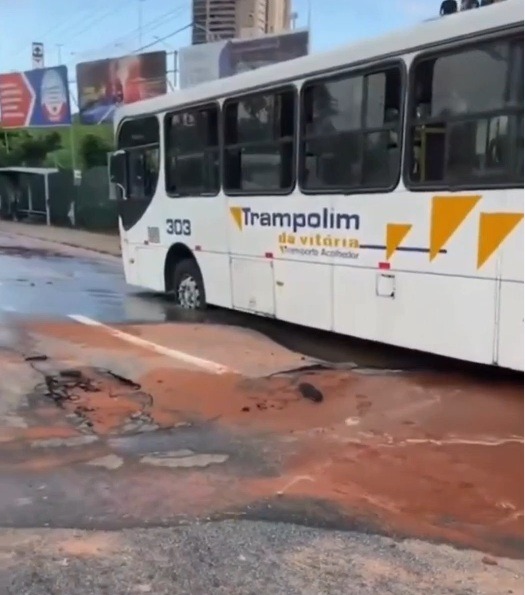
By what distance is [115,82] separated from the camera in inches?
1334

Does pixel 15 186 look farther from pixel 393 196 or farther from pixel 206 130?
pixel 393 196

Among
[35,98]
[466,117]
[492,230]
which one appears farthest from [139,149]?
[35,98]

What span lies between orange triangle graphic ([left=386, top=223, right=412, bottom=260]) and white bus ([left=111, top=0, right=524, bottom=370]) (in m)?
0.01

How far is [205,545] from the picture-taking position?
147 inches

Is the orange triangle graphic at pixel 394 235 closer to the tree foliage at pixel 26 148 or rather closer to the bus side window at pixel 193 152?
the bus side window at pixel 193 152

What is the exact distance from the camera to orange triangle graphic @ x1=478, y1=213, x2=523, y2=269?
6.11 metres

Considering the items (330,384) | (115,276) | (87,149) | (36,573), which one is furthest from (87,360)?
(87,149)

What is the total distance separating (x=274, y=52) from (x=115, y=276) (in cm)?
1441

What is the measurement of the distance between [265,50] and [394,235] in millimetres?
21900

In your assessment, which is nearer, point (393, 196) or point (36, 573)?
point (36, 573)

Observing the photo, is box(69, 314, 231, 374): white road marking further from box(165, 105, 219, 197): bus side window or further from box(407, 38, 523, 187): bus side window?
box(407, 38, 523, 187): bus side window

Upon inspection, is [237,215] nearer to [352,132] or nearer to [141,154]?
[352,132]

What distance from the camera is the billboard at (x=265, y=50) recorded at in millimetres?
26531

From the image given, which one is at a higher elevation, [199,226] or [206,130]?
[206,130]
